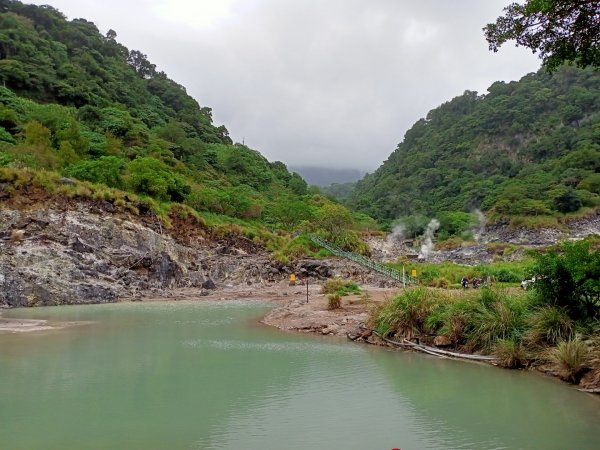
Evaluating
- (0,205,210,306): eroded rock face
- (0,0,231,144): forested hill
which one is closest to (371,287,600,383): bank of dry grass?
(0,205,210,306): eroded rock face

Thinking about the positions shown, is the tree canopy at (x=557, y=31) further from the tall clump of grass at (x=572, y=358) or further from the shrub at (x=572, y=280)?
the tall clump of grass at (x=572, y=358)

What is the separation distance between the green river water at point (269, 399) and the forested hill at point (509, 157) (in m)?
67.5

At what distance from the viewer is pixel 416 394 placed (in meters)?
11.1

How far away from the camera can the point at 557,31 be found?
9.20 metres

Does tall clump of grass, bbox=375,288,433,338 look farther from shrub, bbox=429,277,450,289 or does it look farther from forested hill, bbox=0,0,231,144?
forested hill, bbox=0,0,231,144

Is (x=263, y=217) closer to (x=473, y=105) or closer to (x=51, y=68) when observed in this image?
(x=51, y=68)

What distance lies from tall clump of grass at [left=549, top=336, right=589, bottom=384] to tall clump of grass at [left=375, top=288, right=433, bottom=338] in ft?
15.6

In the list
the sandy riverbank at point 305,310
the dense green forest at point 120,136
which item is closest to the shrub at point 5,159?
the dense green forest at point 120,136

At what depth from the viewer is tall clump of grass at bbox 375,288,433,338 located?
1600cm

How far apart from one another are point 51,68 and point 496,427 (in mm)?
74652

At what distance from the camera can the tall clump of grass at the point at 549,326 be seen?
12.1m

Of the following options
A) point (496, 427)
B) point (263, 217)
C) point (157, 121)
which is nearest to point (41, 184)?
point (263, 217)

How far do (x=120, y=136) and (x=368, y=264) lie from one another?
36.0m

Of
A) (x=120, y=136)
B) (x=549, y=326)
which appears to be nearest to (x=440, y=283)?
(x=549, y=326)
